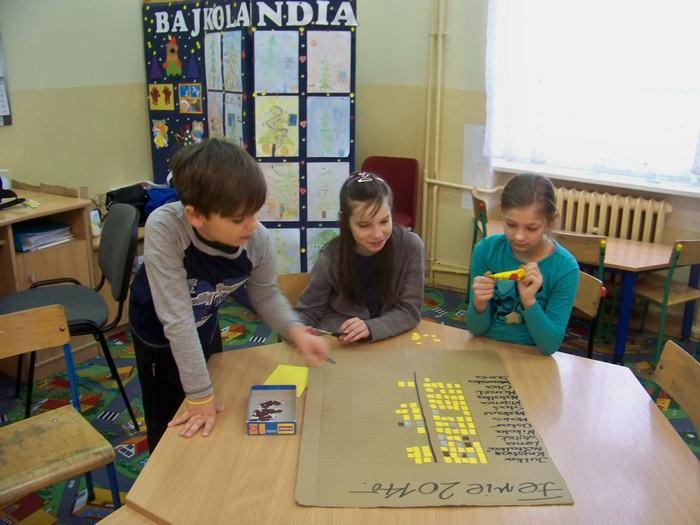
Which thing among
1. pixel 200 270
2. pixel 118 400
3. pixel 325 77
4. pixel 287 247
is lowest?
pixel 118 400

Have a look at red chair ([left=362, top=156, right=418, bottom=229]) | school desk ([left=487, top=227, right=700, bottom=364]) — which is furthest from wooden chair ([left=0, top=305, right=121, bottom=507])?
red chair ([left=362, top=156, right=418, bottom=229])

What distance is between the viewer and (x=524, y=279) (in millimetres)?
1729

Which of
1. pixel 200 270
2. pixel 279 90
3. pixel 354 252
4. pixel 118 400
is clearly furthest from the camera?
pixel 279 90

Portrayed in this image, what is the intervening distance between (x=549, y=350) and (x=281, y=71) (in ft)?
8.28

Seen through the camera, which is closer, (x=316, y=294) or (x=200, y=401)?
(x=200, y=401)

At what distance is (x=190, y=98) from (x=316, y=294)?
2.66m

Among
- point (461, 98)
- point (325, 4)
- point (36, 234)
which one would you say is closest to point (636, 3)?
point (461, 98)

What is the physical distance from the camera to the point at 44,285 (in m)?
3.10

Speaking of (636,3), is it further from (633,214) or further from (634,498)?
(634,498)

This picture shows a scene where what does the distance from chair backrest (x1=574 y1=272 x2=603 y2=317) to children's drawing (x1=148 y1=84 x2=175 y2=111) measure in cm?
307

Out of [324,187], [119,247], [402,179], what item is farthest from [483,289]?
[402,179]

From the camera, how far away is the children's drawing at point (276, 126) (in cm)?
370

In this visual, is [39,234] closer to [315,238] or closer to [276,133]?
[276,133]

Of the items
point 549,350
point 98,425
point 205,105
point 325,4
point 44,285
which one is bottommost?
point 98,425
